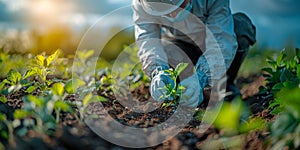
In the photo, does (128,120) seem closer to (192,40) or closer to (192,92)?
(192,92)

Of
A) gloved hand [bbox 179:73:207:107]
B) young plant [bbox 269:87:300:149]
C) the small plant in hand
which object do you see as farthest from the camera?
gloved hand [bbox 179:73:207:107]

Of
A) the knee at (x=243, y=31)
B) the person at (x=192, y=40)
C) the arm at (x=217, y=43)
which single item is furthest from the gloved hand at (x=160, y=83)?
the knee at (x=243, y=31)

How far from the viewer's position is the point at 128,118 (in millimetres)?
2225

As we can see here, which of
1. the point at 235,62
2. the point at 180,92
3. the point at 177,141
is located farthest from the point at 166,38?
the point at 177,141

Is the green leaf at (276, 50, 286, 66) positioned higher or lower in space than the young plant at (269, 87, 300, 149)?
higher

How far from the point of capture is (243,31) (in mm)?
3451

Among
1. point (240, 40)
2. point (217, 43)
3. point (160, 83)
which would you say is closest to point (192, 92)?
point (160, 83)

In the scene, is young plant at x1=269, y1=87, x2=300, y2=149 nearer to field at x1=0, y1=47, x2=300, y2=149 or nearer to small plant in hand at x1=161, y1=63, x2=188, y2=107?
field at x1=0, y1=47, x2=300, y2=149

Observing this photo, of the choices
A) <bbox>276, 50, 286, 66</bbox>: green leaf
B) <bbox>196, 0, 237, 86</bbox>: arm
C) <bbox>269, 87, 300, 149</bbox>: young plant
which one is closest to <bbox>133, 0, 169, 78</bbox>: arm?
<bbox>196, 0, 237, 86</bbox>: arm

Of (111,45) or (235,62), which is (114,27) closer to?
(111,45)

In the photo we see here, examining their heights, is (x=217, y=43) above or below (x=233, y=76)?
above

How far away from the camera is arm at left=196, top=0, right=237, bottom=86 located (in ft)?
9.30

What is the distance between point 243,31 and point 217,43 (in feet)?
1.99

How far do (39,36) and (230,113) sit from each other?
233 inches
